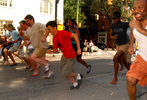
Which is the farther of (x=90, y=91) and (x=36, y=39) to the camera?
(x=36, y=39)

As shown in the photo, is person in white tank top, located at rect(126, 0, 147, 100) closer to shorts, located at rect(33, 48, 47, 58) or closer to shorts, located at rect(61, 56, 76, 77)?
shorts, located at rect(61, 56, 76, 77)

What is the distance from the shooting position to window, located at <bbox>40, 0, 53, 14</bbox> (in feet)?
71.2

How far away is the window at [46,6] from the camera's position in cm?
2170

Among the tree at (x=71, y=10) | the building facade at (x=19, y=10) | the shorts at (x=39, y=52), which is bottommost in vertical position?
the shorts at (x=39, y=52)

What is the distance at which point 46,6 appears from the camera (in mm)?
22156

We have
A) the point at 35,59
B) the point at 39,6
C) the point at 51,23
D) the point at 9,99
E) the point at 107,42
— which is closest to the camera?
the point at 9,99

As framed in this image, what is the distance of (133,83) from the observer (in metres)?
2.62

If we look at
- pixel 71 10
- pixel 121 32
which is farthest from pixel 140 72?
pixel 71 10

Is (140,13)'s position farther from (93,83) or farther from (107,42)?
(107,42)

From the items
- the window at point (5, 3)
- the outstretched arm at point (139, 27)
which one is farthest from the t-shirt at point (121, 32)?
the window at point (5, 3)

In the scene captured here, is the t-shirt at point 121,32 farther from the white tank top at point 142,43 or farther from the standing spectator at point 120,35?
the white tank top at point 142,43

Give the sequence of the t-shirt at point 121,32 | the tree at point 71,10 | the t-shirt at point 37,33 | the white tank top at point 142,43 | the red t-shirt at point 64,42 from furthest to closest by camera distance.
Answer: the tree at point 71,10, the t-shirt at point 37,33, the t-shirt at point 121,32, the red t-shirt at point 64,42, the white tank top at point 142,43

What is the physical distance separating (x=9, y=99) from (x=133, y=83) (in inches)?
91.9

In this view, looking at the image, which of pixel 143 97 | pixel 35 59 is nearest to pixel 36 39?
pixel 35 59
